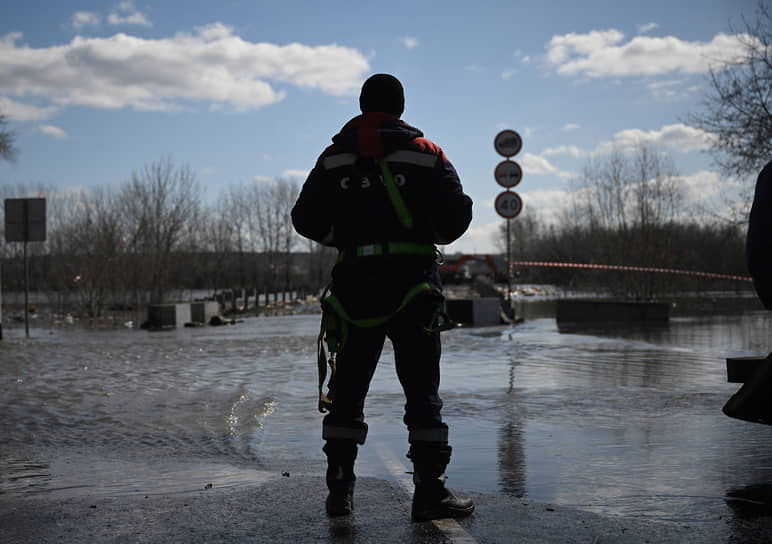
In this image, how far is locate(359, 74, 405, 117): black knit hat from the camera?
364cm

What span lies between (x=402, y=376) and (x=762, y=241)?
58.7 inches

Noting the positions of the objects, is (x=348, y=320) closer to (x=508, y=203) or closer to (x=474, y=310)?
(x=474, y=310)

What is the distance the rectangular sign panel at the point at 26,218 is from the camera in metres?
15.8

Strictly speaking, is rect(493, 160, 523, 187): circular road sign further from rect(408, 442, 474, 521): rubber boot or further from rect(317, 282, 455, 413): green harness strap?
rect(408, 442, 474, 521): rubber boot

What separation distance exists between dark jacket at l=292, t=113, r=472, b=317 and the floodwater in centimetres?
109

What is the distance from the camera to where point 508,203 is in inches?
634

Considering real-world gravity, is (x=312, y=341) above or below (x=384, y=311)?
below

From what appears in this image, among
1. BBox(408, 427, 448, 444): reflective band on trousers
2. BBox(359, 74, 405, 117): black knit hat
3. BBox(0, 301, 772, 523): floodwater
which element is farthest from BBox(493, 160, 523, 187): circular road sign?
BBox(408, 427, 448, 444): reflective band on trousers

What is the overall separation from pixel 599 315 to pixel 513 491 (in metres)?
13.2

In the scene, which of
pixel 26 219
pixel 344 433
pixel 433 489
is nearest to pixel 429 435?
pixel 433 489

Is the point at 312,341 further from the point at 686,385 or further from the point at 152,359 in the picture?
the point at 686,385

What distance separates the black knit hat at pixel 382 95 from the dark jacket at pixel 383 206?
4.8 inches

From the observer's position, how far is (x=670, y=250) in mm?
19938

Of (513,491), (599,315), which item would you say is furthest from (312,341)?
(513,491)
